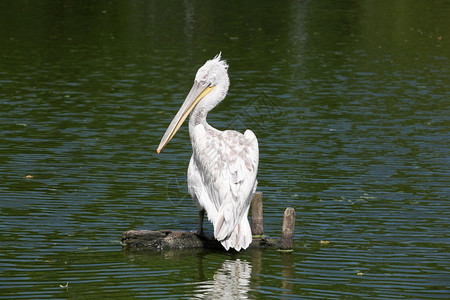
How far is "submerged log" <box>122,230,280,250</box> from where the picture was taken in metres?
9.72

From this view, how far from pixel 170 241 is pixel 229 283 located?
1173 mm

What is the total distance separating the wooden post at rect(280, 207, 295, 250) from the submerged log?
0.59ft

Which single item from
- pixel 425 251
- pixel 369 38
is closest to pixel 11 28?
pixel 369 38

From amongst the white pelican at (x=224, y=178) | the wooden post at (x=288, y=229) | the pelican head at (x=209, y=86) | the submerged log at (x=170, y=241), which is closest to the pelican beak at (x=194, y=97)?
the pelican head at (x=209, y=86)

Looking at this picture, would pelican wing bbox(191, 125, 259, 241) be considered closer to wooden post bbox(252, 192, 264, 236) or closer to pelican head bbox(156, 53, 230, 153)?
wooden post bbox(252, 192, 264, 236)

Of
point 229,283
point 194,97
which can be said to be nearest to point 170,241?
point 229,283

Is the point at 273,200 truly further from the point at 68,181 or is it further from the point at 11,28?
the point at 11,28

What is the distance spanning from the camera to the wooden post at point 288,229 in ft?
31.2

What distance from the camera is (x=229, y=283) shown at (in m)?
8.87

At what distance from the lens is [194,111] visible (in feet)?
34.8

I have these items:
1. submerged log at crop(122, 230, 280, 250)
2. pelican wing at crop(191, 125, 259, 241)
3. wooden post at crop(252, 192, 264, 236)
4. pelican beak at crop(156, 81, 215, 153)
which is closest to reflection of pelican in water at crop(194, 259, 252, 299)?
pelican wing at crop(191, 125, 259, 241)

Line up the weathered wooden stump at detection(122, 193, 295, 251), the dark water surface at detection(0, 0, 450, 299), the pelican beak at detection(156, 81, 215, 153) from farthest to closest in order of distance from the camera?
the pelican beak at detection(156, 81, 215, 153) < the weathered wooden stump at detection(122, 193, 295, 251) < the dark water surface at detection(0, 0, 450, 299)

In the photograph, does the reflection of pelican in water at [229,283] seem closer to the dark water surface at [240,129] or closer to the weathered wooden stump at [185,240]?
the dark water surface at [240,129]

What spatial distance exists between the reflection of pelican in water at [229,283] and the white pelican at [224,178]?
0.19 meters
